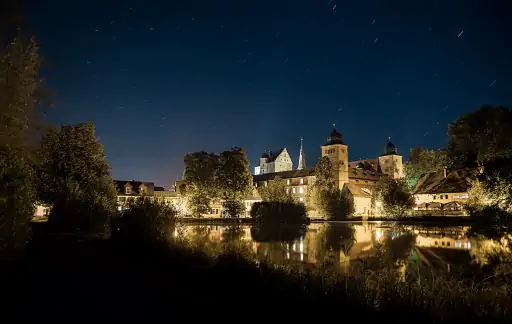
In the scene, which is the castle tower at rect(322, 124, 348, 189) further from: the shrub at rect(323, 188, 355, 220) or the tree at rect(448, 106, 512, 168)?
the shrub at rect(323, 188, 355, 220)

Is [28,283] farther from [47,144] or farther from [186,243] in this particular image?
[47,144]

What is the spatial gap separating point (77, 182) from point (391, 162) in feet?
396

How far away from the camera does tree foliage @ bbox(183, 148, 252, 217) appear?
239 feet

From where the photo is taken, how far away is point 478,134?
255 feet

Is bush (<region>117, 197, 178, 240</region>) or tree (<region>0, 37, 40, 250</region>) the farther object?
bush (<region>117, 197, 178, 240</region>)

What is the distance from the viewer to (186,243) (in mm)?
18562

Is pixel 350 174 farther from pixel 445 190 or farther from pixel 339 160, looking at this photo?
pixel 445 190

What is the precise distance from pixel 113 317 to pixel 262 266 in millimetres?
4766

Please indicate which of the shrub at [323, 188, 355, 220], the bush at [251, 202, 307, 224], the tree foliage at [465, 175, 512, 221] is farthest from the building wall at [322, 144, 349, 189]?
the tree foliage at [465, 175, 512, 221]

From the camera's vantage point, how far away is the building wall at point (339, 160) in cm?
11088

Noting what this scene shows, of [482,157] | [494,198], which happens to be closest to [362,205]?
[482,157]

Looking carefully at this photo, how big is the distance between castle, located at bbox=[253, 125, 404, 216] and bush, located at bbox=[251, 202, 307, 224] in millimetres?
34314

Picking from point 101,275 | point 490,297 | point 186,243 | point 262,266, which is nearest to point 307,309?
point 262,266

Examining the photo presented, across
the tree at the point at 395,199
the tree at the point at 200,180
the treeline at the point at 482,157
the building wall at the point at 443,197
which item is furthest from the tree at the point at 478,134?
the tree at the point at 200,180
